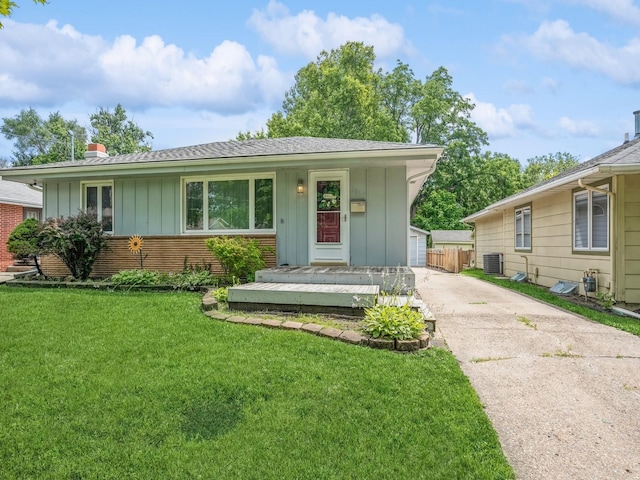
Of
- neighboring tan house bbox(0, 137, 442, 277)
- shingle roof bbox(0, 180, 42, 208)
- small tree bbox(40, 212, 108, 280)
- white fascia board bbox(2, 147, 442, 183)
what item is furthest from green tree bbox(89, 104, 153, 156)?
small tree bbox(40, 212, 108, 280)

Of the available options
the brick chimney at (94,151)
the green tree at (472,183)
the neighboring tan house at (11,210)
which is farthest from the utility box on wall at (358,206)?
the green tree at (472,183)

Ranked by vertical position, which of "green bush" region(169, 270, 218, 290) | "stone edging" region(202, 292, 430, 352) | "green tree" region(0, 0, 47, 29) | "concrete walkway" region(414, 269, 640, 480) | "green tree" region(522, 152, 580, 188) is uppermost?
"green tree" region(522, 152, 580, 188)

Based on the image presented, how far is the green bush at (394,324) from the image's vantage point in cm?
393

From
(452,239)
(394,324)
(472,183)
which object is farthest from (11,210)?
(472,183)

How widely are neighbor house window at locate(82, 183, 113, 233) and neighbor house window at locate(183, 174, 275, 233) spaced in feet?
6.61

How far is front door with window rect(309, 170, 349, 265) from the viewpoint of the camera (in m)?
A: 7.51

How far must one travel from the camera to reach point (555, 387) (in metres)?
3.18

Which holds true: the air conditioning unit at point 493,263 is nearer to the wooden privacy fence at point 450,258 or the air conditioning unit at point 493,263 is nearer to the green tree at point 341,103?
the wooden privacy fence at point 450,258

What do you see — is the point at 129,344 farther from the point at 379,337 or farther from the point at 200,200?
the point at 200,200

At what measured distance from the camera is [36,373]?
11.0 ft

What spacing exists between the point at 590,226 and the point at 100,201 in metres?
10.8

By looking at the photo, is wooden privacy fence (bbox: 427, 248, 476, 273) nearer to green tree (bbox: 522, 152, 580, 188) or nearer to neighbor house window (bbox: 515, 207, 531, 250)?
neighbor house window (bbox: 515, 207, 531, 250)

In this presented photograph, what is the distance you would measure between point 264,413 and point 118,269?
723 centimetres

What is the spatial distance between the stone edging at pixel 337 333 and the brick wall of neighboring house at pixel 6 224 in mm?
11531
